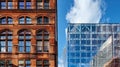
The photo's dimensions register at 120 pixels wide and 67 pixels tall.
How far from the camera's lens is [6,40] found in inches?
3243

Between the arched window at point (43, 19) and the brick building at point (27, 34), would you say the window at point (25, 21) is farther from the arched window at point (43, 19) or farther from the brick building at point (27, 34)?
the arched window at point (43, 19)

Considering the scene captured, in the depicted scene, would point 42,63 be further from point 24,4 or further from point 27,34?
point 24,4

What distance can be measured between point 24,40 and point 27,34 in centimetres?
127

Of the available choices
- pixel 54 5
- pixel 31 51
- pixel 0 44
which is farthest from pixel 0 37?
pixel 54 5

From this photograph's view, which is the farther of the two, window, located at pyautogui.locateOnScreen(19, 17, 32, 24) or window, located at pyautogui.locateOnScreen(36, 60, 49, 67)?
window, located at pyautogui.locateOnScreen(19, 17, 32, 24)

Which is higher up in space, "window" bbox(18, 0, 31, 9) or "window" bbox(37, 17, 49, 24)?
"window" bbox(18, 0, 31, 9)

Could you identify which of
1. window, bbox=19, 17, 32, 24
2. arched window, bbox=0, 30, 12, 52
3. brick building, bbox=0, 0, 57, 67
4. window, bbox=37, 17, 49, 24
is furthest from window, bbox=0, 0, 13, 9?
window, bbox=37, 17, 49, 24

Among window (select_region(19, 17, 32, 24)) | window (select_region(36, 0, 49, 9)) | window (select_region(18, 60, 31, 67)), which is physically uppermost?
window (select_region(36, 0, 49, 9))

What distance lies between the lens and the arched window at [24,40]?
8234cm

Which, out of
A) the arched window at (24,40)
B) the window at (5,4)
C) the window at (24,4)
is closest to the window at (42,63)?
the arched window at (24,40)

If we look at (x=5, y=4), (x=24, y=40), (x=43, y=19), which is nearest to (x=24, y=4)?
(x=5, y=4)

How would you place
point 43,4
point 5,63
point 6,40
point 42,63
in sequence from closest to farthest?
point 5,63 < point 42,63 < point 6,40 < point 43,4

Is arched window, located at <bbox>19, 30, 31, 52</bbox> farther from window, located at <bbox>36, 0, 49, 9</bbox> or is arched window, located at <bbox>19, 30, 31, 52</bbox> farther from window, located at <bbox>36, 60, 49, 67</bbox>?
window, located at <bbox>36, 0, 49, 9</bbox>

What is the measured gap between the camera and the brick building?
267ft
